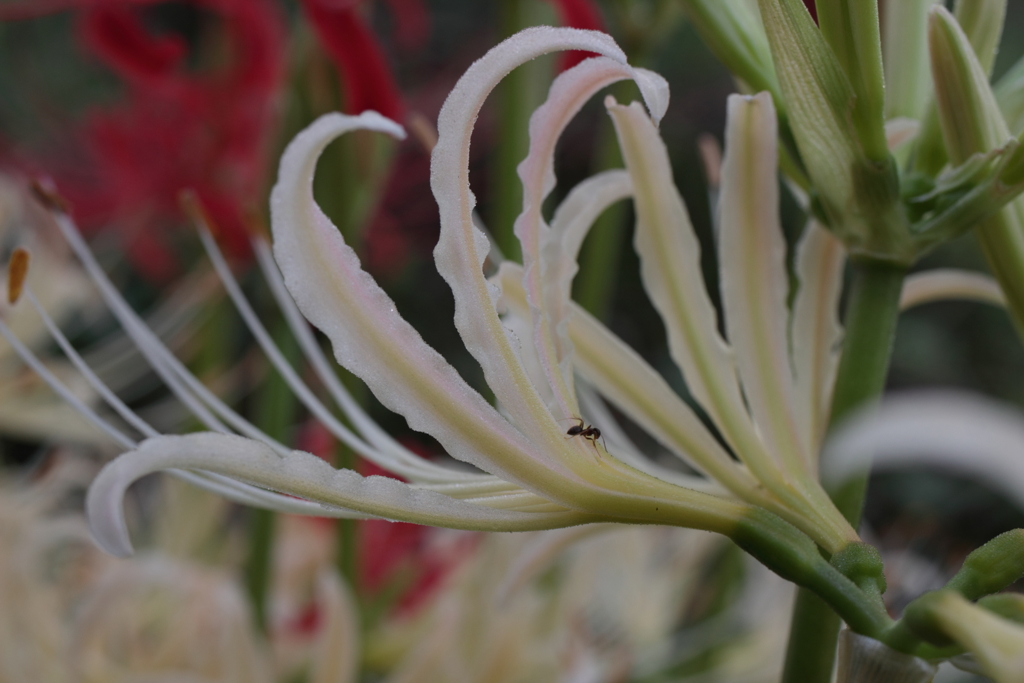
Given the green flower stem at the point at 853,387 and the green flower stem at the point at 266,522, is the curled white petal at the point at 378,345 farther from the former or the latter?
the green flower stem at the point at 266,522

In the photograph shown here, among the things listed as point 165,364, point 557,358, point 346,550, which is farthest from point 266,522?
point 557,358

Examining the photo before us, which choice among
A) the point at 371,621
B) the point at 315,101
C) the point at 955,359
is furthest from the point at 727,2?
the point at 955,359

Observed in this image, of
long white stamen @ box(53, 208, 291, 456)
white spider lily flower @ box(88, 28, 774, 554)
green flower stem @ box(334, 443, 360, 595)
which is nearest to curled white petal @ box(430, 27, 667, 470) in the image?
white spider lily flower @ box(88, 28, 774, 554)

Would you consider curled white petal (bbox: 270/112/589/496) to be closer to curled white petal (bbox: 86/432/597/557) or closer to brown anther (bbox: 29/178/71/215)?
curled white petal (bbox: 86/432/597/557)

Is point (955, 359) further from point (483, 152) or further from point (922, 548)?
point (922, 548)

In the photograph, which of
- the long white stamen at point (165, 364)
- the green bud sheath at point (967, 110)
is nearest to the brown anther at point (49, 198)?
the long white stamen at point (165, 364)

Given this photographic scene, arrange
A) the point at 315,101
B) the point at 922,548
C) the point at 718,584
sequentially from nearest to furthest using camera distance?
1. the point at 315,101
2. the point at 718,584
3. the point at 922,548
